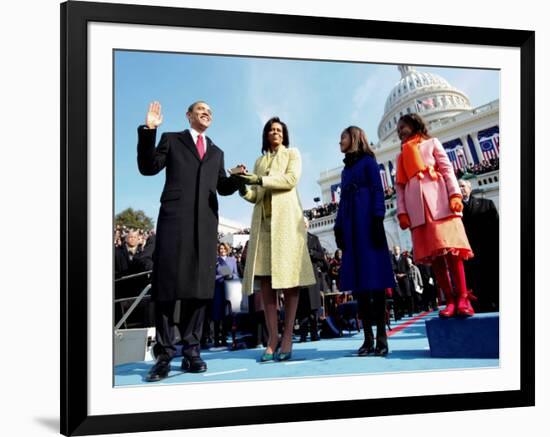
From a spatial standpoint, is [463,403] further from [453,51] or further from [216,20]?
[216,20]

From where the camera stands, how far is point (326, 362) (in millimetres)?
5082

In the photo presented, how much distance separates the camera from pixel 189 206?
491 centimetres

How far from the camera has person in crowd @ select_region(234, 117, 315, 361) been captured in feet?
16.8

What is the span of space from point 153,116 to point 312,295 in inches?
74.0

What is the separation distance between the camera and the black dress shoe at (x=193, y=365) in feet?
15.8

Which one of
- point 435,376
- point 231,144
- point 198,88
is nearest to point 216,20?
point 198,88

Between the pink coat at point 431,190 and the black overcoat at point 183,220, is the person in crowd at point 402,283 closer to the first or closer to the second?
the pink coat at point 431,190

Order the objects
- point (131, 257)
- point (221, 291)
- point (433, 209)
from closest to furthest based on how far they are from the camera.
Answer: point (131, 257) → point (221, 291) → point (433, 209)

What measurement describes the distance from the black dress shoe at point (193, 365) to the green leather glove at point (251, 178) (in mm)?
1384

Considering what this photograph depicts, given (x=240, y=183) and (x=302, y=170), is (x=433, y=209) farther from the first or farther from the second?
(x=240, y=183)

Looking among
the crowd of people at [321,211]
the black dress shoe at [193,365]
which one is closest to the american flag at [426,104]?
the crowd of people at [321,211]

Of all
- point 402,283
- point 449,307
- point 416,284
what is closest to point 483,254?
point 449,307

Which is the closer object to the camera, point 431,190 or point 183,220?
point 183,220

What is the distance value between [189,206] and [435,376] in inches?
93.5
